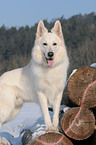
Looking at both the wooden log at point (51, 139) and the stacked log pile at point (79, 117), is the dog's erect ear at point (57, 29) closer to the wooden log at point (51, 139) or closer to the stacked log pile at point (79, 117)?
the stacked log pile at point (79, 117)

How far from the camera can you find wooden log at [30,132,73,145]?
126 inches

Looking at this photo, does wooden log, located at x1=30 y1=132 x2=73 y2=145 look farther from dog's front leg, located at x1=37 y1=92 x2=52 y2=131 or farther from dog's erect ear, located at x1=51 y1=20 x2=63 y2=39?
dog's erect ear, located at x1=51 y1=20 x2=63 y2=39

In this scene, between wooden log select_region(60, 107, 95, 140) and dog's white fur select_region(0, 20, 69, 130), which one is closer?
wooden log select_region(60, 107, 95, 140)

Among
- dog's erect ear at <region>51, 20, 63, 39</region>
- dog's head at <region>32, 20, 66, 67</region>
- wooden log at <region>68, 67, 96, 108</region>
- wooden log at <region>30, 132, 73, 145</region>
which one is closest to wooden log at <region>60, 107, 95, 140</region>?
wooden log at <region>30, 132, 73, 145</region>

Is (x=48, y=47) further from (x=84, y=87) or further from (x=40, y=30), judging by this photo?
(x=84, y=87)

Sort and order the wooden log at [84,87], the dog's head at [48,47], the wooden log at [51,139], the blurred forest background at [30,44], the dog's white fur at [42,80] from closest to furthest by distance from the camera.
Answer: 1. the wooden log at [51,139]
2. the wooden log at [84,87]
3. the dog's head at [48,47]
4. the dog's white fur at [42,80]
5. the blurred forest background at [30,44]

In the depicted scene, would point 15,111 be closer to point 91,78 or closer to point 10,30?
point 91,78

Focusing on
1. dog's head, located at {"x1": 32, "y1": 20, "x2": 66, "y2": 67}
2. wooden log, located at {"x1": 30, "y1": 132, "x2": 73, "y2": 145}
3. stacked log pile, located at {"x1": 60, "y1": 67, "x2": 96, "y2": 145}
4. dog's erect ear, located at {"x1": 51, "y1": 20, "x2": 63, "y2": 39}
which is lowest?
wooden log, located at {"x1": 30, "y1": 132, "x2": 73, "y2": 145}

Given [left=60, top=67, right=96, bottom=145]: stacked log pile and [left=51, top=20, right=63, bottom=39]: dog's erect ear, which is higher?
[left=51, top=20, right=63, bottom=39]: dog's erect ear

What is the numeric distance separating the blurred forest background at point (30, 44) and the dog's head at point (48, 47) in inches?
693

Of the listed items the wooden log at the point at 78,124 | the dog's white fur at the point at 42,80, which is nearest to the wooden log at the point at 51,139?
the wooden log at the point at 78,124

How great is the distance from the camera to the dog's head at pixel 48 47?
4145 mm

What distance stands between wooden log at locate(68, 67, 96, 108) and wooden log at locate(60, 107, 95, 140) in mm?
271

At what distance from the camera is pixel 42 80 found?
4301 mm
